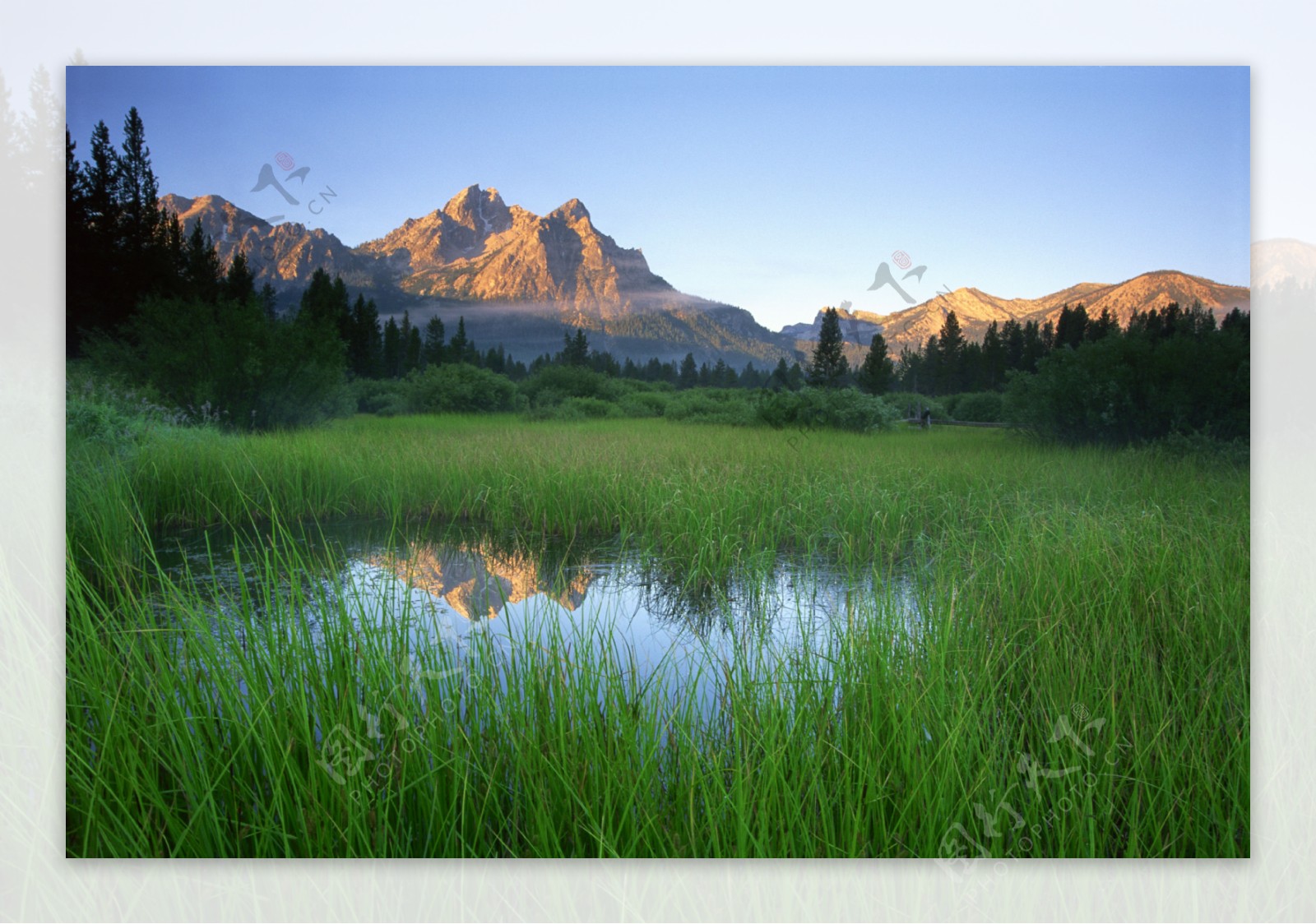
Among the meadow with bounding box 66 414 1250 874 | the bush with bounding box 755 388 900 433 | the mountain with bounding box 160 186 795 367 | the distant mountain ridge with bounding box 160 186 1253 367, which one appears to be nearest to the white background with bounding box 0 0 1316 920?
the meadow with bounding box 66 414 1250 874

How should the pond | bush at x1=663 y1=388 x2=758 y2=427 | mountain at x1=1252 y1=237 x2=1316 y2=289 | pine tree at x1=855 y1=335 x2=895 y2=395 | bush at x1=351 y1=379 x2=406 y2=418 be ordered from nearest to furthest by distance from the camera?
the pond, mountain at x1=1252 y1=237 x2=1316 y2=289, pine tree at x1=855 y1=335 x2=895 y2=395, bush at x1=351 y1=379 x2=406 y2=418, bush at x1=663 y1=388 x2=758 y2=427

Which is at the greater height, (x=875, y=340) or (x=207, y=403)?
(x=875, y=340)

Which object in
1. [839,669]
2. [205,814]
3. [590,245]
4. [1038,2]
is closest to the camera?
[205,814]

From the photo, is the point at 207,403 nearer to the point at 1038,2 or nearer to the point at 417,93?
the point at 417,93

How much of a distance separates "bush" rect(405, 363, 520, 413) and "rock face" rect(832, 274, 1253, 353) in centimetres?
154

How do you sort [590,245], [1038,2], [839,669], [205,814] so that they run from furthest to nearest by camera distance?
[590,245] → [1038,2] → [839,669] → [205,814]

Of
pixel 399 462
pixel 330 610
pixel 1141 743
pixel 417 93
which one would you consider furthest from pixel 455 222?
pixel 1141 743

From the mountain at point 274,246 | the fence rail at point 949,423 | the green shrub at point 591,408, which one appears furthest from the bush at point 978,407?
the mountain at point 274,246

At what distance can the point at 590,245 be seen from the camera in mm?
3240

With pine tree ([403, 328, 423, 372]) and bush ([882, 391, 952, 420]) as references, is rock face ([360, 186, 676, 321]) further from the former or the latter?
bush ([882, 391, 952, 420])

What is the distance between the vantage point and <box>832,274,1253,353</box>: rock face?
311cm

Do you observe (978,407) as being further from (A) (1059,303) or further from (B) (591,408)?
(B) (591,408)

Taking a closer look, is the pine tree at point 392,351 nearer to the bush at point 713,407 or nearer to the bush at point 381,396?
the bush at point 381,396

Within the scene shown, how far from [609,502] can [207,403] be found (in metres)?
1.79
